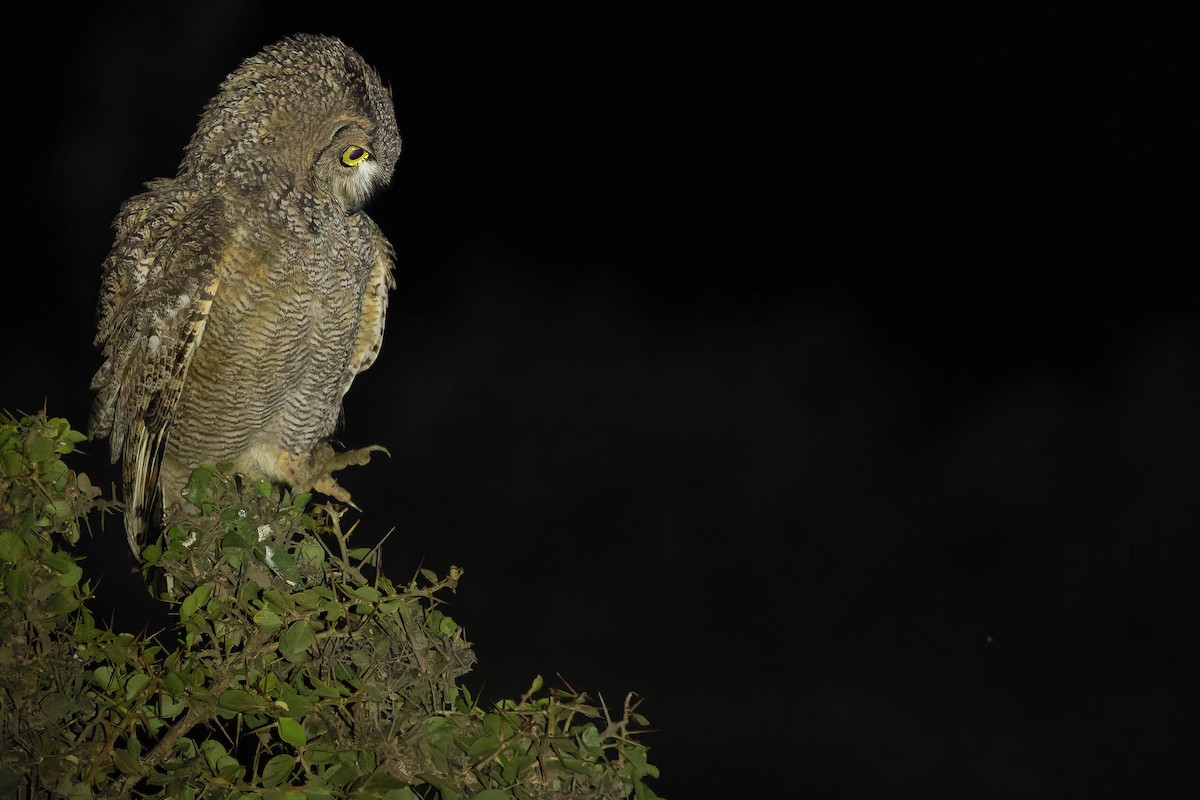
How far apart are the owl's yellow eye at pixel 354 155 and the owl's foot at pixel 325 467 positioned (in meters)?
0.34

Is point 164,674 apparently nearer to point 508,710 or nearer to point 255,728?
point 255,728

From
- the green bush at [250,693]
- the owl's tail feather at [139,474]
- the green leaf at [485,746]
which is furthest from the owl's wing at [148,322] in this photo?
the green leaf at [485,746]

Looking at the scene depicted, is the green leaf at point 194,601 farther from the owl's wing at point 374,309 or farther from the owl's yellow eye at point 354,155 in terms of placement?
→ the owl's wing at point 374,309

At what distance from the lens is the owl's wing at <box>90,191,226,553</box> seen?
1380 mm

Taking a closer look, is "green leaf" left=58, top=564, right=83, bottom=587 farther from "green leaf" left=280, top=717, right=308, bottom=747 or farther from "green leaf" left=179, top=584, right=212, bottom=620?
"green leaf" left=280, top=717, right=308, bottom=747

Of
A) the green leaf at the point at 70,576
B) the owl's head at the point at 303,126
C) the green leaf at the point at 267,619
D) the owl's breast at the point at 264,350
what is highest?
the owl's head at the point at 303,126

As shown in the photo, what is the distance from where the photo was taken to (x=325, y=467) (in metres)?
1.51

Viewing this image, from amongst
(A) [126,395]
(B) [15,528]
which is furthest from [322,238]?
(B) [15,528]

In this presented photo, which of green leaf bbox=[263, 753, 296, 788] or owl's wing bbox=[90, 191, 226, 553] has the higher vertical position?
owl's wing bbox=[90, 191, 226, 553]

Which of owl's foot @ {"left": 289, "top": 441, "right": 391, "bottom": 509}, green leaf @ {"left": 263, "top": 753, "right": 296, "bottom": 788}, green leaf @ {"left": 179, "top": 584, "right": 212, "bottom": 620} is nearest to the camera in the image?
green leaf @ {"left": 263, "top": 753, "right": 296, "bottom": 788}

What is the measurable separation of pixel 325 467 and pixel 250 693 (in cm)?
57

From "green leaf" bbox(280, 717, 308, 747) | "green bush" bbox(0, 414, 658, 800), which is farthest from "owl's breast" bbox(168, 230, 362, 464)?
"green leaf" bbox(280, 717, 308, 747)

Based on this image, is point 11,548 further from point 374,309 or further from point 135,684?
point 374,309

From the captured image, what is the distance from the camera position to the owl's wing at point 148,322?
4.53ft
